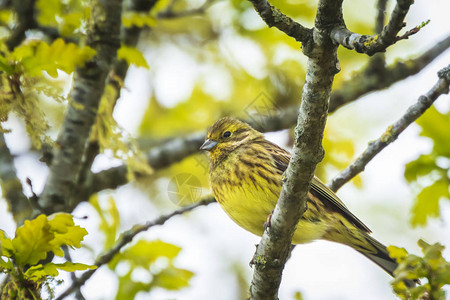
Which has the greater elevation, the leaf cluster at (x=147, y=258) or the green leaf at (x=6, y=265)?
the leaf cluster at (x=147, y=258)

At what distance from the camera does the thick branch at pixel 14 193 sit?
436 centimetres

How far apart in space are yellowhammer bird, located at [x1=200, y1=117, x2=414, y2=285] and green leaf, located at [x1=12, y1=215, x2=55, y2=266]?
2.11m

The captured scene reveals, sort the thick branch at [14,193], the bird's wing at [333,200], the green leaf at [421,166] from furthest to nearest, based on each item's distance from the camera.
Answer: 1. the bird's wing at [333,200]
2. the green leaf at [421,166]
3. the thick branch at [14,193]

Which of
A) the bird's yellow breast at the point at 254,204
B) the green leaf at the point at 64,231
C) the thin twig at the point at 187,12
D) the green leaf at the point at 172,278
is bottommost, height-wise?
the green leaf at the point at 64,231

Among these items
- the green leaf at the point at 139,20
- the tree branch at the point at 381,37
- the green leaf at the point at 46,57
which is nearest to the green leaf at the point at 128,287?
the green leaf at the point at 46,57

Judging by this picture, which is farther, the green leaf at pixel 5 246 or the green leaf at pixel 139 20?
the green leaf at pixel 139 20

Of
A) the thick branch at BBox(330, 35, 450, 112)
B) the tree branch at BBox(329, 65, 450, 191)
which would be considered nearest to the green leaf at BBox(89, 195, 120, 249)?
the tree branch at BBox(329, 65, 450, 191)

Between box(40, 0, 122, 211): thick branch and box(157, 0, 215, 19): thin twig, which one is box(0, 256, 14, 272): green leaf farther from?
box(157, 0, 215, 19): thin twig

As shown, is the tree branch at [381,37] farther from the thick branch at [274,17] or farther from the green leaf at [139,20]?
the green leaf at [139,20]

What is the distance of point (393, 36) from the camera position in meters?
2.39

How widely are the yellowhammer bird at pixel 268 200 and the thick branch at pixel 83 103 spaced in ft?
4.19

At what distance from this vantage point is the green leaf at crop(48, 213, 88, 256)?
3143 mm

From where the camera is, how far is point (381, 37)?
241 cm

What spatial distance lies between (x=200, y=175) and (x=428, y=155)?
308cm
